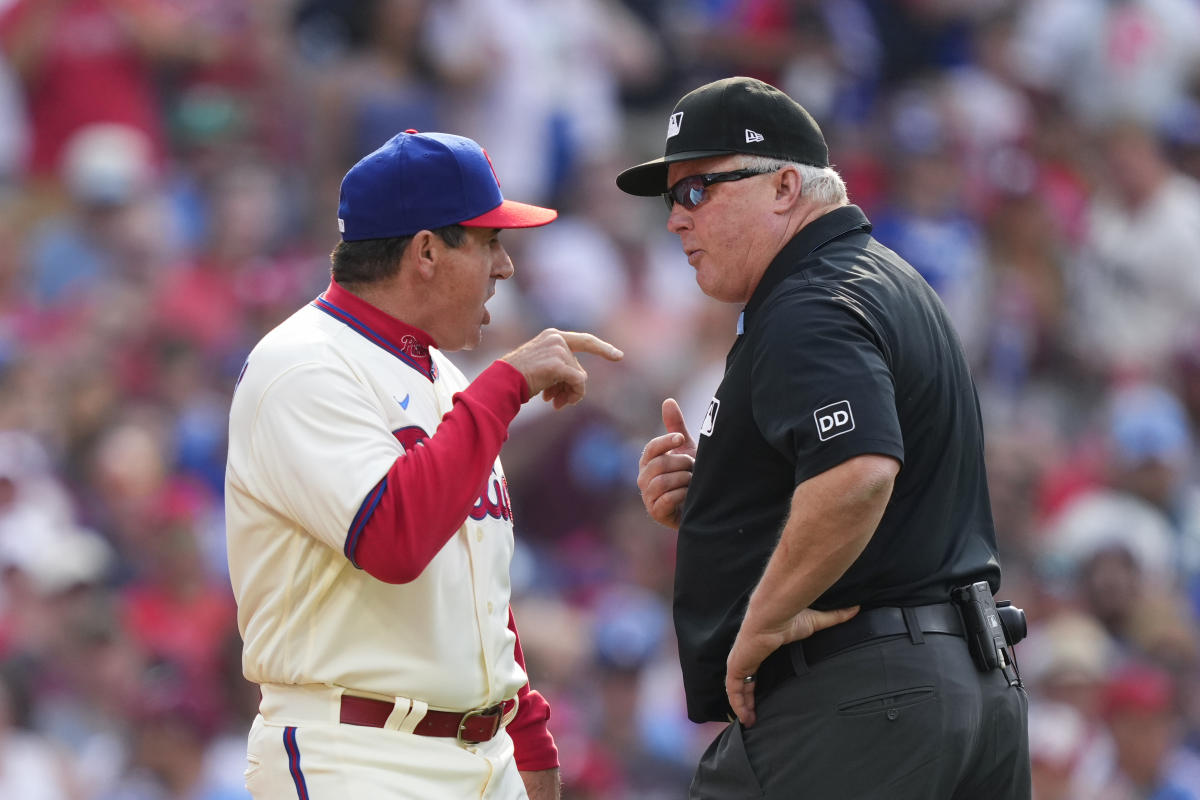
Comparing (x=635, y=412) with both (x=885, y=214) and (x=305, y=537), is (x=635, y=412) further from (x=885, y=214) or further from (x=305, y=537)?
(x=305, y=537)

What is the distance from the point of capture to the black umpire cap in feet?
11.8

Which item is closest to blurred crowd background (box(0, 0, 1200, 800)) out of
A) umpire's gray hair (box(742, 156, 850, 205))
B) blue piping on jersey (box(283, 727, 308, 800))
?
blue piping on jersey (box(283, 727, 308, 800))

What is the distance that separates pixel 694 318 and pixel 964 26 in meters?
3.95

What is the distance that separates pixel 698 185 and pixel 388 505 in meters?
1.09

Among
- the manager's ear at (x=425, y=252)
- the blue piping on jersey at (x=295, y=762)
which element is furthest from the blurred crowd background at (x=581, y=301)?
the manager's ear at (x=425, y=252)

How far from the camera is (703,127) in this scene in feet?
11.9

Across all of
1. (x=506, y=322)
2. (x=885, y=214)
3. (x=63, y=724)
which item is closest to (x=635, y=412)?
(x=506, y=322)

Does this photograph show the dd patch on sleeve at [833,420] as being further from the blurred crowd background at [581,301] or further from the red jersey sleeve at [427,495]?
the blurred crowd background at [581,301]

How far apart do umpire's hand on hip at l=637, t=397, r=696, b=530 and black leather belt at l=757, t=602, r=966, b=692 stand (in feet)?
1.75

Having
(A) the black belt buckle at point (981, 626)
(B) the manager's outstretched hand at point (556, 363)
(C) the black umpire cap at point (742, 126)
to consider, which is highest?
(C) the black umpire cap at point (742, 126)

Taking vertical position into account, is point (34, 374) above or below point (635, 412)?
above

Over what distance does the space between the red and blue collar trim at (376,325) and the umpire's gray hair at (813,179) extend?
87 centimetres

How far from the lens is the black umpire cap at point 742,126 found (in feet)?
11.8

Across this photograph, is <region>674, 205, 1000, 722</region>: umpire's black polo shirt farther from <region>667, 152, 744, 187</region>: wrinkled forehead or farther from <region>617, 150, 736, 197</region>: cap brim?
<region>617, 150, 736, 197</region>: cap brim
